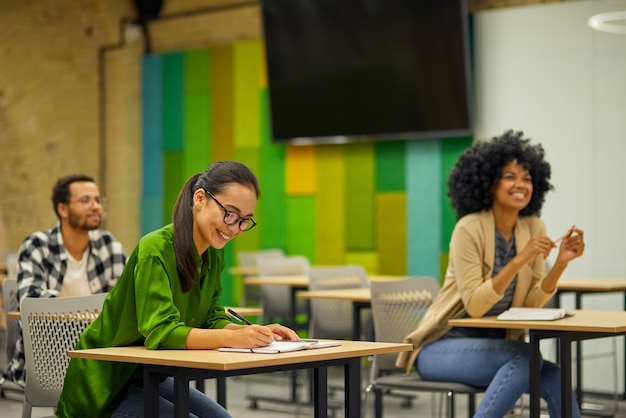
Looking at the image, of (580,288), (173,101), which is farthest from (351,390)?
(173,101)

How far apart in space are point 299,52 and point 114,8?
2.51 metres

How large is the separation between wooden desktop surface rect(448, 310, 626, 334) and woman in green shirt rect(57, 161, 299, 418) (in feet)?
3.35

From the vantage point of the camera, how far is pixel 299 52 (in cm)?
857

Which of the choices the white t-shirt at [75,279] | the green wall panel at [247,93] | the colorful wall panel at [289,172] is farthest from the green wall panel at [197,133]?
the white t-shirt at [75,279]

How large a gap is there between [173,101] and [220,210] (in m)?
7.04

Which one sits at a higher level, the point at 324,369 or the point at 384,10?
the point at 384,10

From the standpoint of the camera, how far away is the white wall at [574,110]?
7008 millimetres

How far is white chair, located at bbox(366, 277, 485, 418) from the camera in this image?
4.03 metres

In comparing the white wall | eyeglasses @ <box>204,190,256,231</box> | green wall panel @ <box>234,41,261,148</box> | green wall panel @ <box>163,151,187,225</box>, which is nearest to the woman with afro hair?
eyeglasses @ <box>204,190,256,231</box>

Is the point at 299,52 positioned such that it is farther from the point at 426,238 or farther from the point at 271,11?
the point at 426,238

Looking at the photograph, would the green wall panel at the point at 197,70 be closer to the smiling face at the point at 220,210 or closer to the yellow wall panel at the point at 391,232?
the yellow wall panel at the point at 391,232

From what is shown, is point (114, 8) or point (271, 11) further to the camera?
point (114, 8)

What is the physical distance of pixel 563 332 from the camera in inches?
139

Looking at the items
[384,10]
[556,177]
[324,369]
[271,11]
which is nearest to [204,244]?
[324,369]
